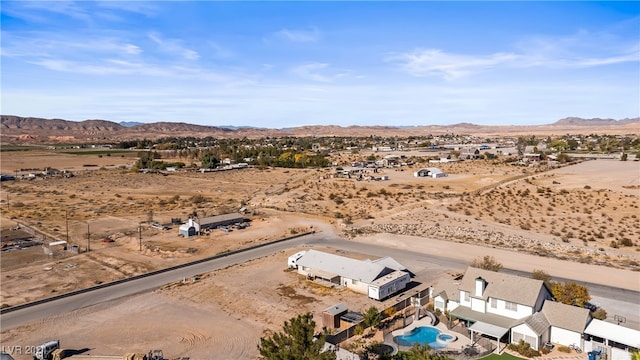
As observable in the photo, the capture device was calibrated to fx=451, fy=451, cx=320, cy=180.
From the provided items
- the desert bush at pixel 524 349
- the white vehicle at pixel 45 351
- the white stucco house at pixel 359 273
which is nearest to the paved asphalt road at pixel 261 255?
the white stucco house at pixel 359 273

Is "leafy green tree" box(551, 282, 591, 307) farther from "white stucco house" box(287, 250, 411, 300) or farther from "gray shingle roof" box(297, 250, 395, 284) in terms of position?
"gray shingle roof" box(297, 250, 395, 284)

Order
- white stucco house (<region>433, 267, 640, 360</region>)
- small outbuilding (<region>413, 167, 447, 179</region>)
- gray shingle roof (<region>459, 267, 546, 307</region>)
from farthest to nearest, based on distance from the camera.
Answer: small outbuilding (<region>413, 167, 447, 179</region>) < gray shingle roof (<region>459, 267, 546, 307</region>) < white stucco house (<region>433, 267, 640, 360</region>)

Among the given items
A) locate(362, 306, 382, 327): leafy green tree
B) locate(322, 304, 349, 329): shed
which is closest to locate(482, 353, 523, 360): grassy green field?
locate(362, 306, 382, 327): leafy green tree

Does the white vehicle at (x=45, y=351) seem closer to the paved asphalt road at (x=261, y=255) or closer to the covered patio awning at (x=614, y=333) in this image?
the paved asphalt road at (x=261, y=255)

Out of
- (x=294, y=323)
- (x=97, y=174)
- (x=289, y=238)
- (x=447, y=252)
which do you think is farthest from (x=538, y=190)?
(x=97, y=174)

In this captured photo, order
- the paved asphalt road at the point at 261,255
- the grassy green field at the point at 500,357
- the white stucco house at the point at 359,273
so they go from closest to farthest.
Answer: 1. the grassy green field at the point at 500,357
2. the paved asphalt road at the point at 261,255
3. the white stucco house at the point at 359,273

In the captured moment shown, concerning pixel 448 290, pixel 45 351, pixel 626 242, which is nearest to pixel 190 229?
pixel 45 351
